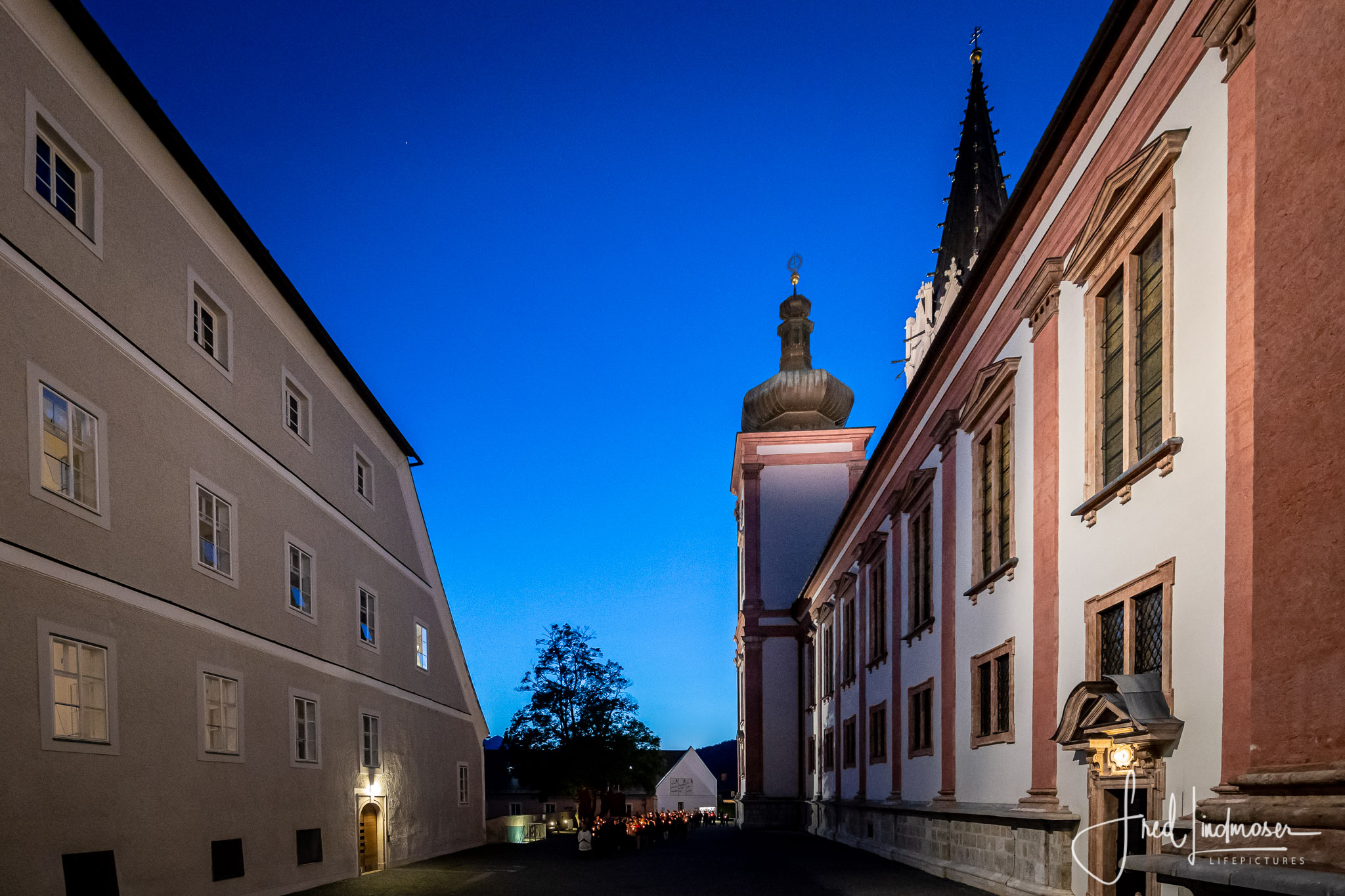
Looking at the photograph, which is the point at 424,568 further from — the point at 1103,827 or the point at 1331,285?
the point at 1331,285

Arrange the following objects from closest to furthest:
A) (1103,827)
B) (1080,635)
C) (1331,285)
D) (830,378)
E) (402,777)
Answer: (1331,285), (1103,827), (1080,635), (402,777), (830,378)

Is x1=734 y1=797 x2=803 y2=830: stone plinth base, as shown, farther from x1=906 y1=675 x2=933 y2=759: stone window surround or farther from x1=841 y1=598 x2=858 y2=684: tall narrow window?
x1=906 y1=675 x2=933 y2=759: stone window surround

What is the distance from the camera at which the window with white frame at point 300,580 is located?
65.2ft

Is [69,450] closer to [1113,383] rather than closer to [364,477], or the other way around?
[1113,383]

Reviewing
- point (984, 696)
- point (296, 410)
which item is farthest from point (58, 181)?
point (984, 696)

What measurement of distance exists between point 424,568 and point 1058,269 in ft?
68.8

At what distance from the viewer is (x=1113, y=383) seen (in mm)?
12805

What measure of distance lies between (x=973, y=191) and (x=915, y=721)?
22.7 metres

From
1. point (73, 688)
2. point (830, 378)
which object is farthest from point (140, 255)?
point (830, 378)

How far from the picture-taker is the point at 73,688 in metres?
12.6

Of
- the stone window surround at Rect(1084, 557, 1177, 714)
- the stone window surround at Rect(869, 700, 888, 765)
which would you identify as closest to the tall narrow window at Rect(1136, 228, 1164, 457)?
Result: the stone window surround at Rect(1084, 557, 1177, 714)

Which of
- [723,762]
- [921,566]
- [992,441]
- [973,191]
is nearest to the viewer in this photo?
[992,441]

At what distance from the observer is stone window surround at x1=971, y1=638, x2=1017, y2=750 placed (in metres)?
16.4

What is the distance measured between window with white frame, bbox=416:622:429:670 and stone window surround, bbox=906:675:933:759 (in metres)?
12.7
